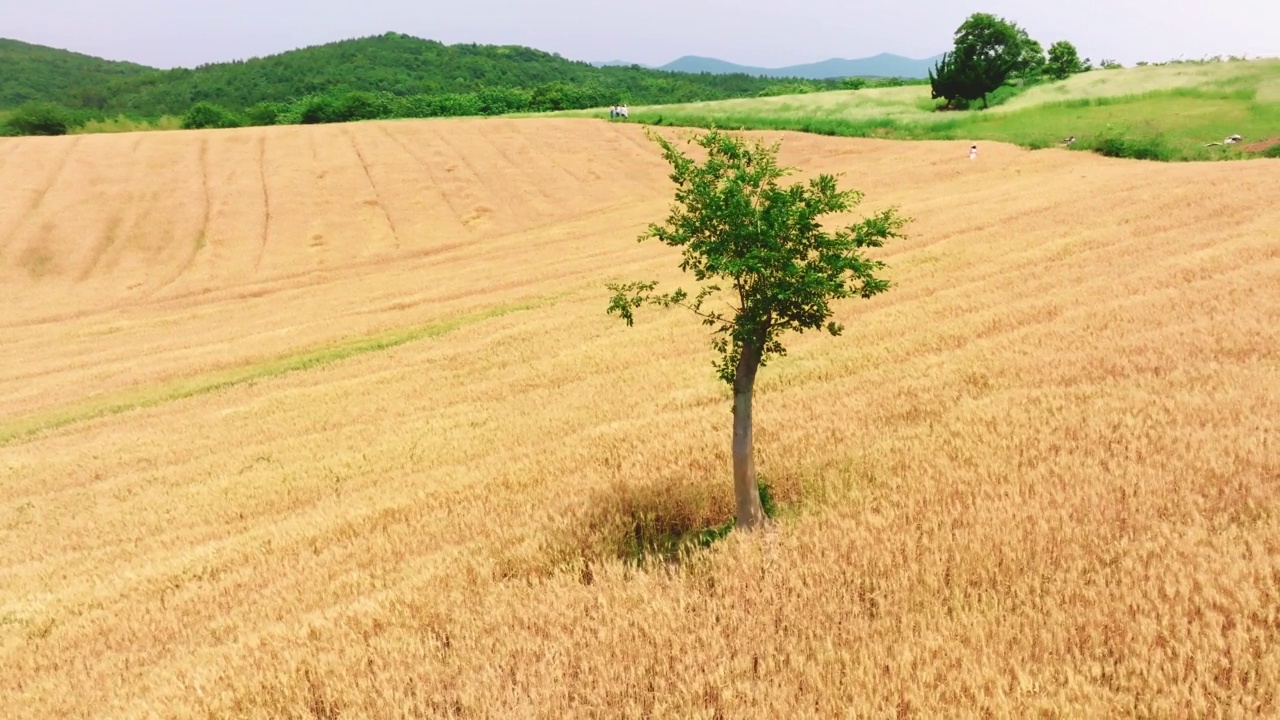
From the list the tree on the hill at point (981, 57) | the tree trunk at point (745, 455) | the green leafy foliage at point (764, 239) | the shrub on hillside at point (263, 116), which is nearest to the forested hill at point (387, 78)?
the shrub on hillside at point (263, 116)

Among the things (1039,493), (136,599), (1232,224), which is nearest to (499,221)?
(1232,224)

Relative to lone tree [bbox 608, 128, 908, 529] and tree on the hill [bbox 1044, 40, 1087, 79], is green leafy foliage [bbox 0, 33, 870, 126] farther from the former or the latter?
lone tree [bbox 608, 128, 908, 529]

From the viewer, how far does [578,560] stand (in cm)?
608

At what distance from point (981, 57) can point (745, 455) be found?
67856 mm

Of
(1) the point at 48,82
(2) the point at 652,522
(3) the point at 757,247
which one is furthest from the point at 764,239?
(1) the point at 48,82

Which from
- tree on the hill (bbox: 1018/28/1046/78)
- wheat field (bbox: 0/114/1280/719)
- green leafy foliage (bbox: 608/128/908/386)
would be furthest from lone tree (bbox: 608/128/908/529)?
tree on the hill (bbox: 1018/28/1046/78)

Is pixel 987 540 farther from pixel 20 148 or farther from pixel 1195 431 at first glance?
pixel 20 148

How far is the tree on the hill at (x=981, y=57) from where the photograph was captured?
202 feet

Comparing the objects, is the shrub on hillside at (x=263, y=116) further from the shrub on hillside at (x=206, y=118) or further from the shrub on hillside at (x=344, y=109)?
the shrub on hillside at (x=206, y=118)

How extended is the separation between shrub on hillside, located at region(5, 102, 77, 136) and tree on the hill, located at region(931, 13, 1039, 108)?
84564mm

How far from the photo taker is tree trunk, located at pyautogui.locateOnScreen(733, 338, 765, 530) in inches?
250

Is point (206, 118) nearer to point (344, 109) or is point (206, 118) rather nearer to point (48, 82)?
point (344, 109)

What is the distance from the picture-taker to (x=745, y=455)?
20.9 ft

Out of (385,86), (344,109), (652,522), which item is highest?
(385,86)
